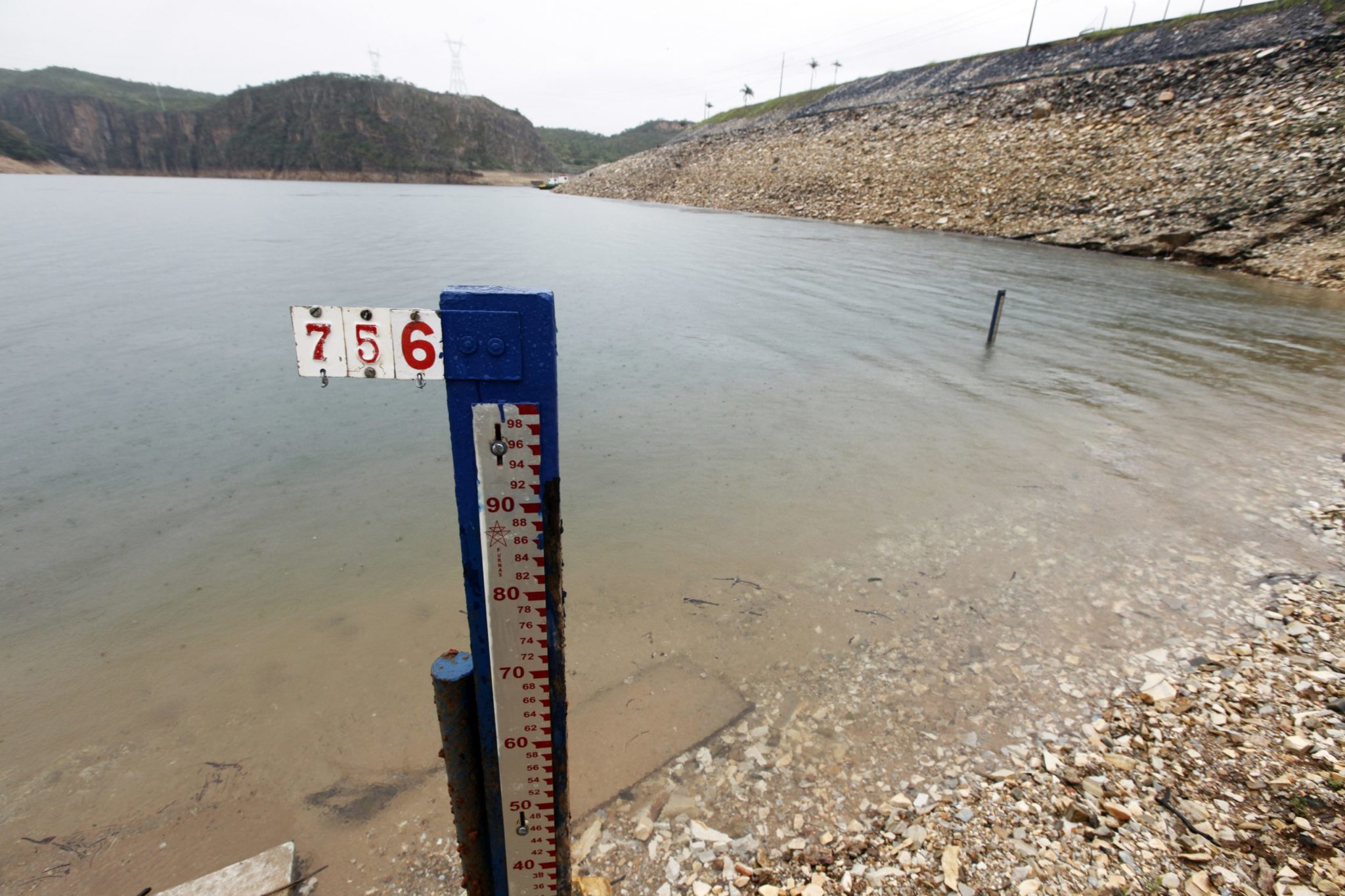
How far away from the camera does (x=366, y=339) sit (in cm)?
171

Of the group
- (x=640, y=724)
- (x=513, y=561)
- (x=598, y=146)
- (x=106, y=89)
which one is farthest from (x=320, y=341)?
(x=106, y=89)

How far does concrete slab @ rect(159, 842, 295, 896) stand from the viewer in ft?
9.13

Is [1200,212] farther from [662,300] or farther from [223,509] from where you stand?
[223,509]

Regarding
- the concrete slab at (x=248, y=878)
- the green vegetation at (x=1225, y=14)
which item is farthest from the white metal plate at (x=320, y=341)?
the green vegetation at (x=1225, y=14)

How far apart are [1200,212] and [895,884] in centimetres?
2881

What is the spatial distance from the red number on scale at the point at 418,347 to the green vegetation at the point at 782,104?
203 feet

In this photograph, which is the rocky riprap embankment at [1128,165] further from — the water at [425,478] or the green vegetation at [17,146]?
the green vegetation at [17,146]

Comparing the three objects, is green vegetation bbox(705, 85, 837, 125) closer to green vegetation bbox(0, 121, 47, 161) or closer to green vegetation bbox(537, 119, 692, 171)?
green vegetation bbox(537, 119, 692, 171)

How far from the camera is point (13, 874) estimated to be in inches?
113

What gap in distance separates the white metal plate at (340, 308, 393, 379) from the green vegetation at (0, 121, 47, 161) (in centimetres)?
14405

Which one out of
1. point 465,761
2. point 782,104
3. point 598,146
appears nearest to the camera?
point 465,761

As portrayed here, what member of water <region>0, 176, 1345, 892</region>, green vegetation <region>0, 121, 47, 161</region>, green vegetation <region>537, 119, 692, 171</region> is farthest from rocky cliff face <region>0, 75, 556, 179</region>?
water <region>0, 176, 1345, 892</region>

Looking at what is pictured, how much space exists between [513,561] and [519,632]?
0.82 feet

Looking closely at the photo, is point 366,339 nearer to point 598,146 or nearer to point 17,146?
point 17,146
